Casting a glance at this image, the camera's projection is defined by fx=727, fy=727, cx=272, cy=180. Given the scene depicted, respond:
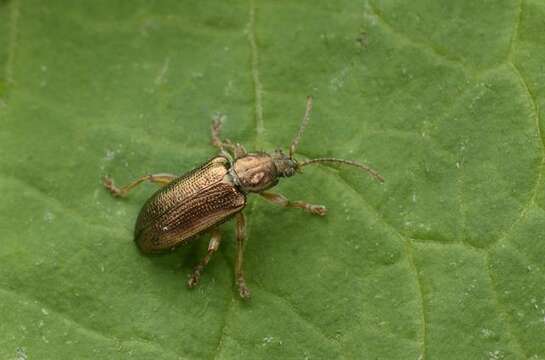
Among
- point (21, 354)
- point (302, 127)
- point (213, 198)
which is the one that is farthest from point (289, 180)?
point (21, 354)

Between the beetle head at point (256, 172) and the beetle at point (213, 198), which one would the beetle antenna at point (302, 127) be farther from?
the beetle head at point (256, 172)

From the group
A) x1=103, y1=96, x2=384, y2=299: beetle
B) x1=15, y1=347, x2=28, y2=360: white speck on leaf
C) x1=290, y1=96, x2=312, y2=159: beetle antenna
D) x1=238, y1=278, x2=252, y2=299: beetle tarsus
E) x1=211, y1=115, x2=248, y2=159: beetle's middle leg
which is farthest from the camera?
x1=211, y1=115, x2=248, y2=159: beetle's middle leg

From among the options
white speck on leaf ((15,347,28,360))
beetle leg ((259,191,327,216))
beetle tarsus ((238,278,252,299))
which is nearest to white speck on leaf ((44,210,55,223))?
white speck on leaf ((15,347,28,360))

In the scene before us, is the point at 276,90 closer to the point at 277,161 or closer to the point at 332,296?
the point at 277,161

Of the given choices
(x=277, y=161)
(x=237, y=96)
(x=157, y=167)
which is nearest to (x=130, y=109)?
(x=157, y=167)

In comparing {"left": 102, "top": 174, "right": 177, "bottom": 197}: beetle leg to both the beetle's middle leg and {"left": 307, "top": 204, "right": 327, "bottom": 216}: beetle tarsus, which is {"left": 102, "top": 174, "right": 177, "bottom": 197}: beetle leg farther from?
{"left": 307, "top": 204, "right": 327, "bottom": 216}: beetle tarsus

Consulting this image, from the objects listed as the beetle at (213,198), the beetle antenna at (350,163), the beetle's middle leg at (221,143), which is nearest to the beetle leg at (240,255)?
the beetle at (213,198)
